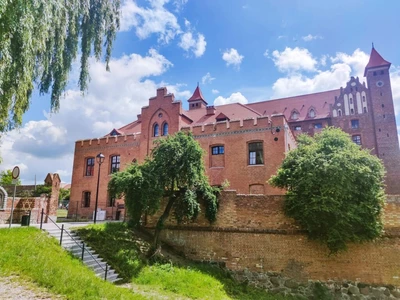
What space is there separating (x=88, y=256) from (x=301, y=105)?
29156mm

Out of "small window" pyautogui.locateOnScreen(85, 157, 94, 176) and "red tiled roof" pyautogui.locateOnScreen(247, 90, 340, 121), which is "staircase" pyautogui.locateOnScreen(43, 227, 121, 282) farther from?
"red tiled roof" pyautogui.locateOnScreen(247, 90, 340, 121)

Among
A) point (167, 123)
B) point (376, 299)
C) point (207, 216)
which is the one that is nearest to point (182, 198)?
point (207, 216)

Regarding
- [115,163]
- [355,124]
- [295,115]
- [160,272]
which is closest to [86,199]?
[115,163]

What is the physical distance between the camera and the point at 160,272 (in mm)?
10453

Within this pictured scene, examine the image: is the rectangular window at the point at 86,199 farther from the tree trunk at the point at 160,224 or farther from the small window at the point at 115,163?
the tree trunk at the point at 160,224

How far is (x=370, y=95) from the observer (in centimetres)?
3003

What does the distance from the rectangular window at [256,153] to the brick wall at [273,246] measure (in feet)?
23.7

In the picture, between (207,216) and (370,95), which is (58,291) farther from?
(370,95)

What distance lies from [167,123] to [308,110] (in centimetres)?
1712

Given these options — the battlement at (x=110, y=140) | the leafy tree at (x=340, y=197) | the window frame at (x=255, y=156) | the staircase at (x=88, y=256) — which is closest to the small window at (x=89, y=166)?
the battlement at (x=110, y=140)

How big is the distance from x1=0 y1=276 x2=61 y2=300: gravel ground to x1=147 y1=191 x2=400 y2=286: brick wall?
7862 millimetres

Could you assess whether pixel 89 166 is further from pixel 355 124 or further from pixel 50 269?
pixel 355 124

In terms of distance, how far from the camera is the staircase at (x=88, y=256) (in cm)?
929

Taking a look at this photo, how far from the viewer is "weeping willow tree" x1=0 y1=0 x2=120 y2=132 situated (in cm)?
558
